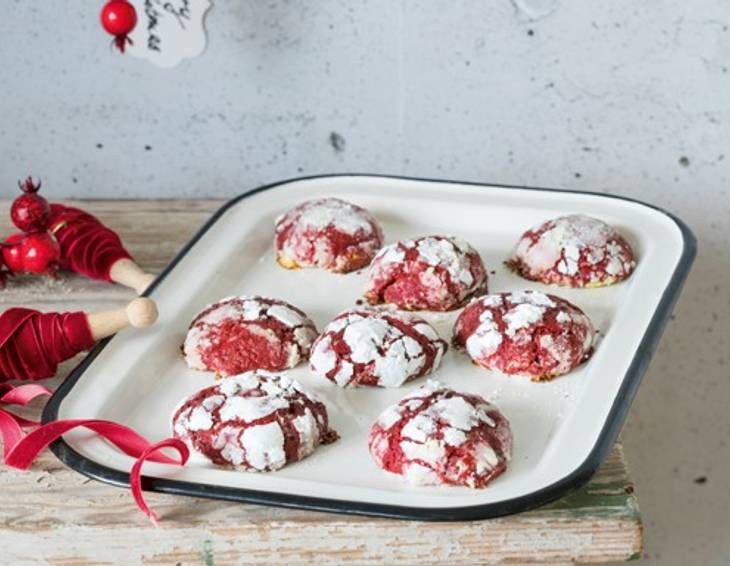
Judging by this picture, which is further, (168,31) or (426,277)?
(168,31)

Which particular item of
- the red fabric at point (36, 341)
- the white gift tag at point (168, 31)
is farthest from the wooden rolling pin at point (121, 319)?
the white gift tag at point (168, 31)

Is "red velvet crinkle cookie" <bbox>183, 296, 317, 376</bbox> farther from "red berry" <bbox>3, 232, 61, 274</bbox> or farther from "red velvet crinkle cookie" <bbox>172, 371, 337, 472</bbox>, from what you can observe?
"red berry" <bbox>3, 232, 61, 274</bbox>

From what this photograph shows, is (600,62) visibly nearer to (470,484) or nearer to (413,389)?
(413,389)

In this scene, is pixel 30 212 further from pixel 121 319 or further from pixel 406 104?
pixel 406 104

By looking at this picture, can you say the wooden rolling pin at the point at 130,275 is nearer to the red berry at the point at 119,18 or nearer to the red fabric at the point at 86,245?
the red fabric at the point at 86,245

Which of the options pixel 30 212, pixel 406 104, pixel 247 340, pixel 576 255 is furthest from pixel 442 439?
pixel 406 104

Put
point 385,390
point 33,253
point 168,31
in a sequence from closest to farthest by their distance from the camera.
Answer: point 385,390 → point 33,253 → point 168,31
